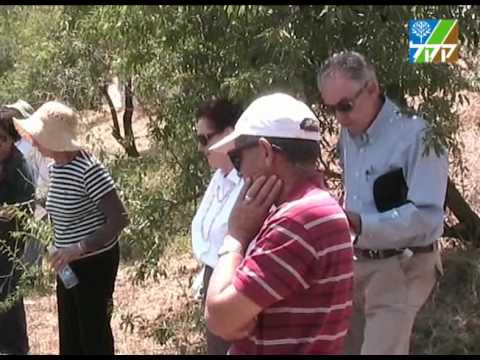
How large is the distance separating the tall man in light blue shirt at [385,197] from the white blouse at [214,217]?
1.61 ft

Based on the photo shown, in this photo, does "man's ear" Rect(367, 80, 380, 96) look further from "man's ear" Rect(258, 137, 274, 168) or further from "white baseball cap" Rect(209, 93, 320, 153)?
"man's ear" Rect(258, 137, 274, 168)

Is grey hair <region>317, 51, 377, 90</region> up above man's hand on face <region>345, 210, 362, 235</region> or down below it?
above

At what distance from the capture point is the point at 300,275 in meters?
2.41

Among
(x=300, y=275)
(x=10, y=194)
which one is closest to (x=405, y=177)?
(x=300, y=275)

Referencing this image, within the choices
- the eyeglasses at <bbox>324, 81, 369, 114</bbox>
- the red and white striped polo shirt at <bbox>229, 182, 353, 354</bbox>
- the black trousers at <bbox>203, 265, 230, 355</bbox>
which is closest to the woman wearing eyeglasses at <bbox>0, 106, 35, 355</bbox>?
the black trousers at <bbox>203, 265, 230, 355</bbox>

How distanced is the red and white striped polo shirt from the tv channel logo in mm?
1881

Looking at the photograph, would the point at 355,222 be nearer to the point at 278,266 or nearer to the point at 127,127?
the point at 278,266

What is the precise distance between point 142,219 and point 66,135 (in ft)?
2.48

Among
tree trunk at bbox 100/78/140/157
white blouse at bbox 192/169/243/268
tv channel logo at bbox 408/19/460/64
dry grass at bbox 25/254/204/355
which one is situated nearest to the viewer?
white blouse at bbox 192/169/243/268

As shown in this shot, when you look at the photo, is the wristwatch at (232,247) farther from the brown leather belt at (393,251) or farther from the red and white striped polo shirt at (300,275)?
the brown leather belt at (393,251)

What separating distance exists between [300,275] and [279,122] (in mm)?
433

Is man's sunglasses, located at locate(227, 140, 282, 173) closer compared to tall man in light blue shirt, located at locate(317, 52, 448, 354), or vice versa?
man's sunglasses, located at locate(227, 140, 282, 173)

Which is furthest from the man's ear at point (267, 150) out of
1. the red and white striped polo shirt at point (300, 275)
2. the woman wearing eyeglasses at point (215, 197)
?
the woman wearing eyeglasses at point (215, 197)

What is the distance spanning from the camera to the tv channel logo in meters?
4.18
